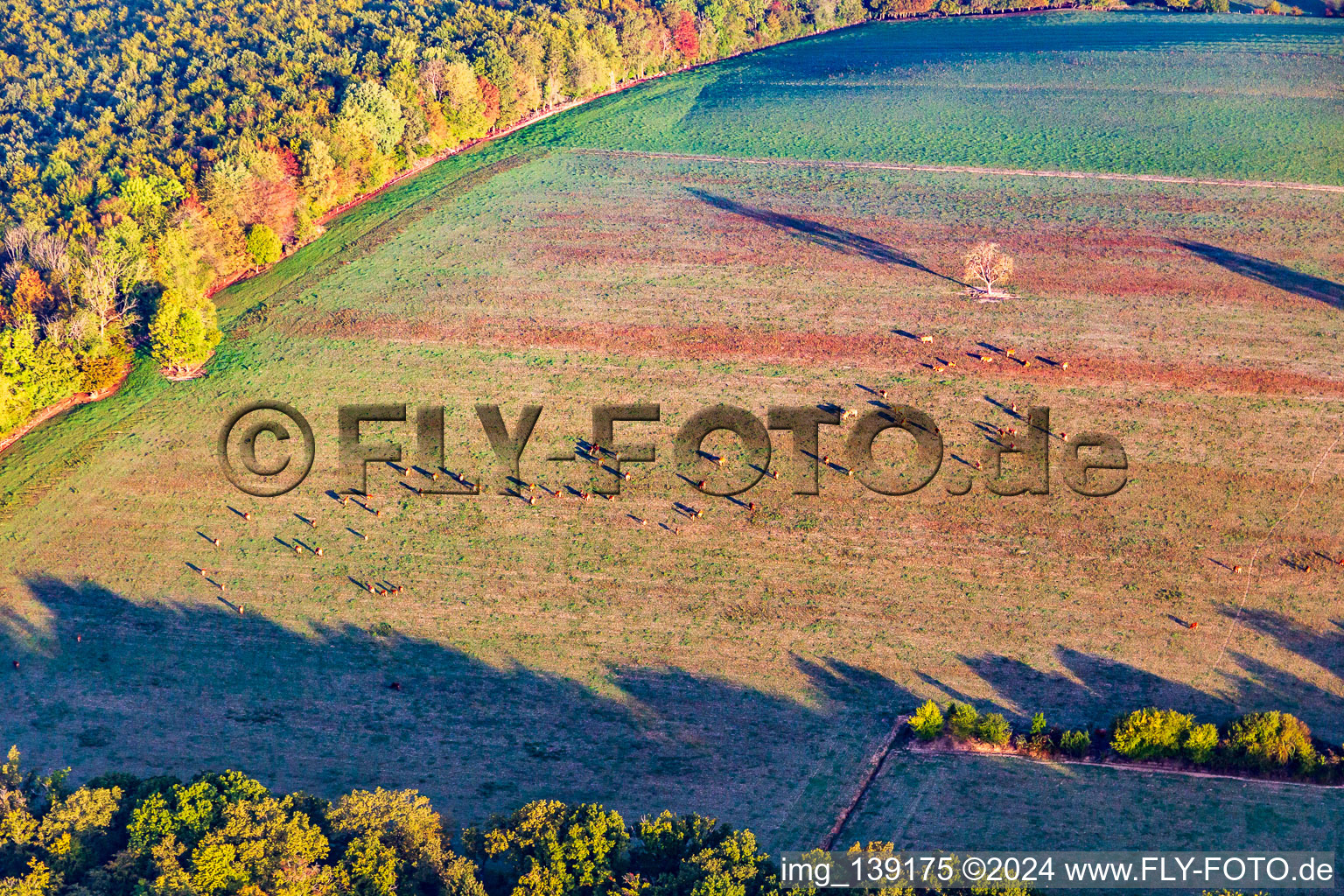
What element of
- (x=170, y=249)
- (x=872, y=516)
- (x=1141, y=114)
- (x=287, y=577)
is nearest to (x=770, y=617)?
(x=872, y=516)

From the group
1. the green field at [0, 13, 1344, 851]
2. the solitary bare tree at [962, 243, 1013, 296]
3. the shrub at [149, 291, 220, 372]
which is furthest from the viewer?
the solitary bare tree at [962, 243, 1013, 296]

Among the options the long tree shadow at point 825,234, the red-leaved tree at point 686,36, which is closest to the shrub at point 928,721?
the long tree shadow at point 825,234

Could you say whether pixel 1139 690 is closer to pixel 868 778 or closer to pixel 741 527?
pixel 868 778

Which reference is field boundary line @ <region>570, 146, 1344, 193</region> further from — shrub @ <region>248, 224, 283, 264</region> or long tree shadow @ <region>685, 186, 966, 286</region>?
shrub @ <region>248, 224, 283, 264</region>

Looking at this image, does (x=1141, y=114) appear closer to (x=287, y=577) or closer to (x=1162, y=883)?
(x=1162, y=883)

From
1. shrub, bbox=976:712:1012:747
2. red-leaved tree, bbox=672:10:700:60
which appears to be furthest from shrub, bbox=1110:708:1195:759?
red-leaved tree, bbox=672:10:700:60
